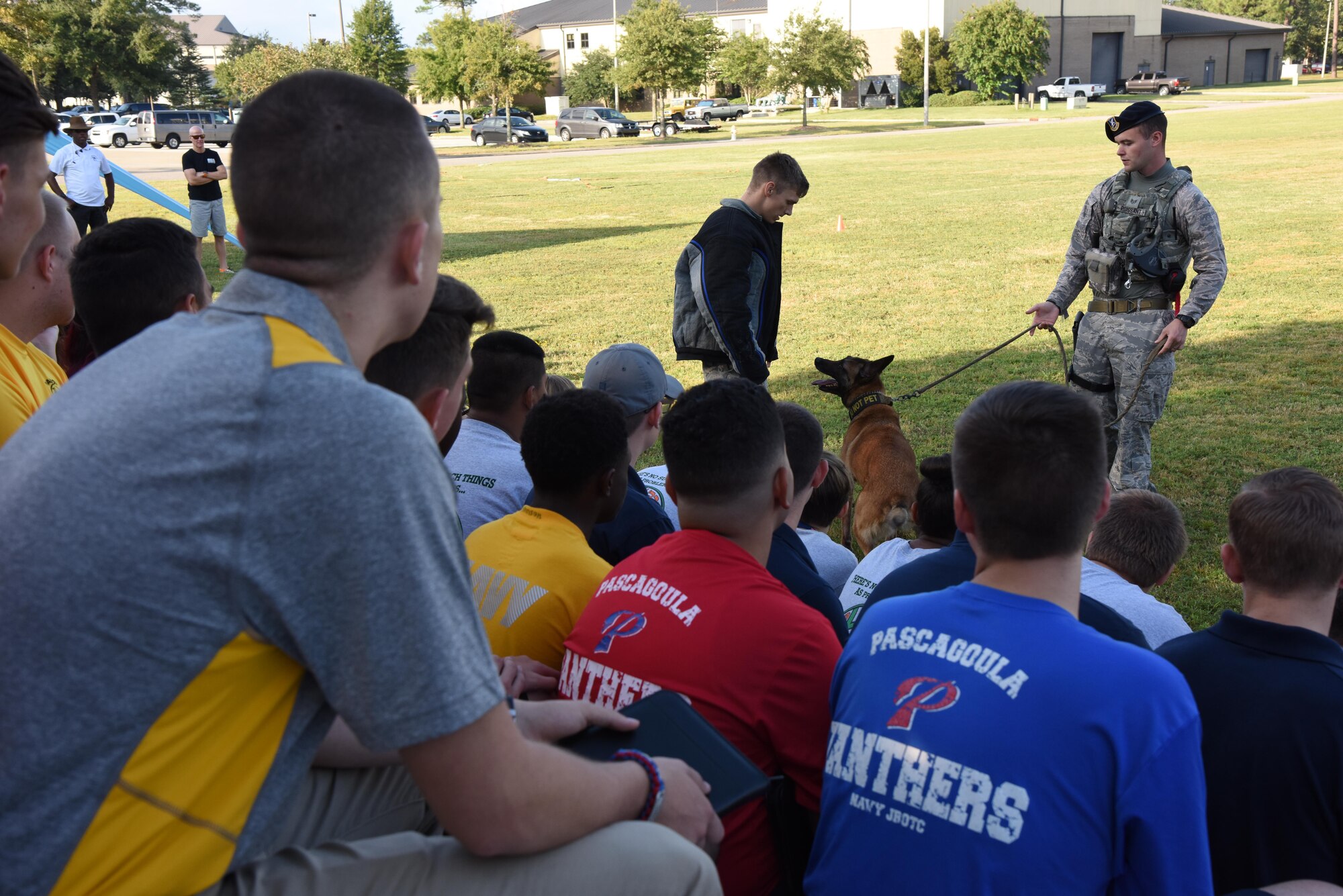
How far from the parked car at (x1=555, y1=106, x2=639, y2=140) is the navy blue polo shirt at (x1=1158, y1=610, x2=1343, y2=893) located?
57273 millimetres

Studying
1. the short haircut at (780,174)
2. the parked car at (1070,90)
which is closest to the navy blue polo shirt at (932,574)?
the short haircut at (780,174)

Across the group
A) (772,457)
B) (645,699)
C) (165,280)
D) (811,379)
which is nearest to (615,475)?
(772,457)

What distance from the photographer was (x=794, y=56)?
64.7m

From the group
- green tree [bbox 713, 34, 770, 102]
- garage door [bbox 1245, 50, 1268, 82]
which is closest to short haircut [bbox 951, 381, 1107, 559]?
green tree [bbox 713, 34, 770, 102]

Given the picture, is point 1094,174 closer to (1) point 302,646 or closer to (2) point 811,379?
(2) point 811,379

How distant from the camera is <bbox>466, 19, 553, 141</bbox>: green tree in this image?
6159 centimetres

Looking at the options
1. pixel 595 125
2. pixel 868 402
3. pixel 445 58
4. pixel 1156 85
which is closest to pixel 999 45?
pixel 1156 85

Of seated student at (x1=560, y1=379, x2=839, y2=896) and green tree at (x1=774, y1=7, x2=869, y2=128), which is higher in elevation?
green tree at (x1=774, y1=7, x2=869, y2=128)

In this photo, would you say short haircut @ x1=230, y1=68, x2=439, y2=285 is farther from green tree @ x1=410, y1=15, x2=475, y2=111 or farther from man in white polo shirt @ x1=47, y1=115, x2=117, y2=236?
green tree @ x1=410, y1=15, x2=475, y2=111

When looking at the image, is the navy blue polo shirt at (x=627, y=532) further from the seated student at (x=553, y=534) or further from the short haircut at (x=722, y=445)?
the short haircut at (x=722, y=445)

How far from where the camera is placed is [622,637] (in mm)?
2291

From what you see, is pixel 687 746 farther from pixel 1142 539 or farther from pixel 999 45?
pixel 999 45

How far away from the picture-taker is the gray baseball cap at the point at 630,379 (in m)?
4.53

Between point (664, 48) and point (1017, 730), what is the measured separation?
69.9 metres
